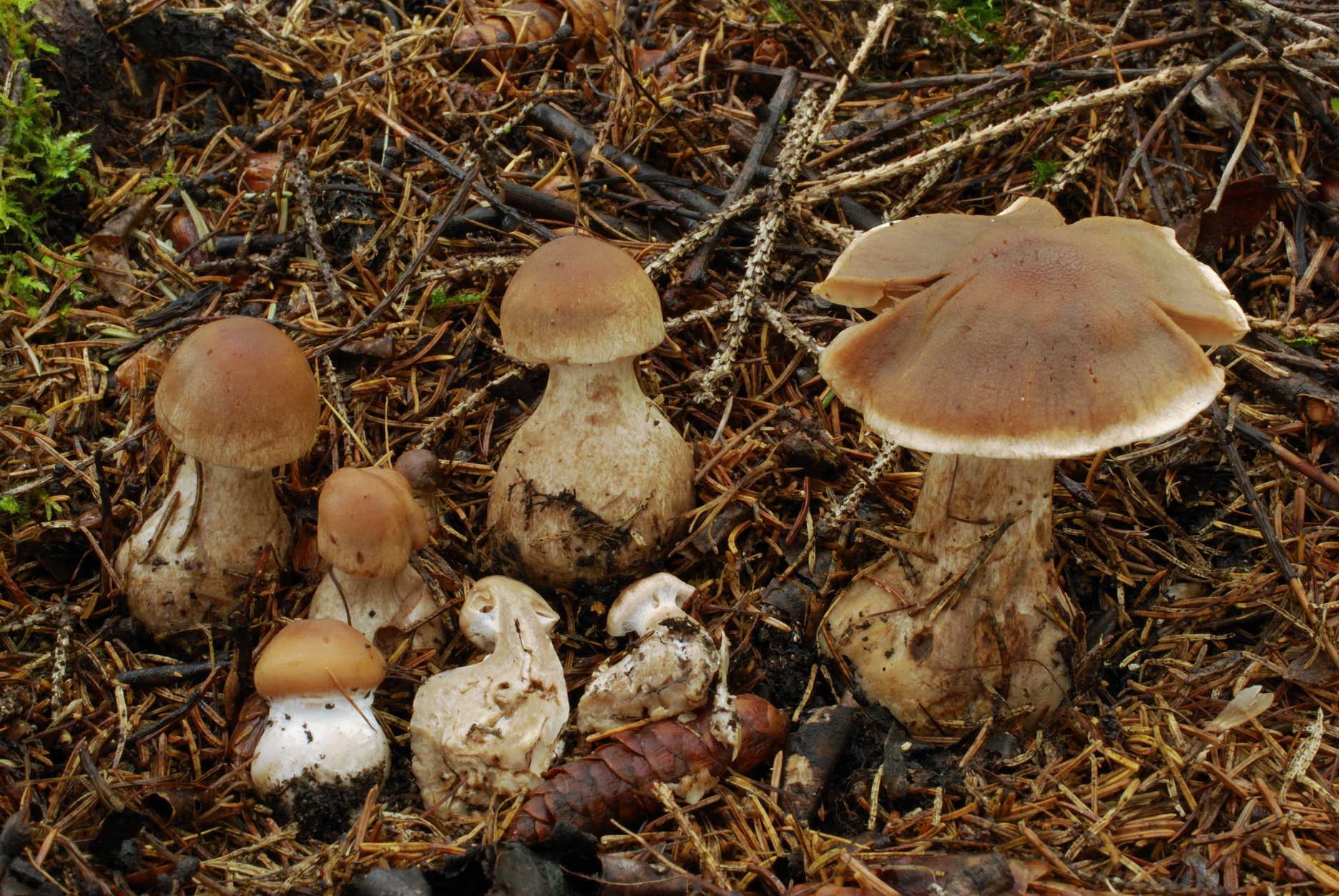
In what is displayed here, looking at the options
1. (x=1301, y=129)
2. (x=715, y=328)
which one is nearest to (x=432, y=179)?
(x=715, y=328)

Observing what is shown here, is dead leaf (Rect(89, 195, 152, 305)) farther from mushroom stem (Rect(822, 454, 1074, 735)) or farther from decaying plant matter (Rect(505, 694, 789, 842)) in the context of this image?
mushroom stem (Rect(822, 454, 1074, 735))

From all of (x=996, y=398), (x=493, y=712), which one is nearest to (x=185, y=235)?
(x=493, y=712)

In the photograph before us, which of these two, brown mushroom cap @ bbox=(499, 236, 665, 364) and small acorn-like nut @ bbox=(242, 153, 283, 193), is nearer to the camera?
brown mushroom cap @ bbox=(499, 236, 665, 364)

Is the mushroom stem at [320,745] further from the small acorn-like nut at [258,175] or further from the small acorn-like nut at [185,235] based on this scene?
the small acorn-like nut at [258,175]

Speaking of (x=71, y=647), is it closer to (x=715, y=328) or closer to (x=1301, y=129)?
(x=715, y=328)

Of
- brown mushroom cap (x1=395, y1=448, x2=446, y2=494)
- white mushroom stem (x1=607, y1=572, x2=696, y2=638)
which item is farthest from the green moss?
white mushroom stem (x1=607, y1=572, x2=696, y2=638)

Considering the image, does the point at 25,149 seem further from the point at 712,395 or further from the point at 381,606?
the point at 712,395

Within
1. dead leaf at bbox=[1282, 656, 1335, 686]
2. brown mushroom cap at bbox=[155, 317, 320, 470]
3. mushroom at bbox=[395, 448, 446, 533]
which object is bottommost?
mushroom at bbox=[395, 448, 446, 533]
